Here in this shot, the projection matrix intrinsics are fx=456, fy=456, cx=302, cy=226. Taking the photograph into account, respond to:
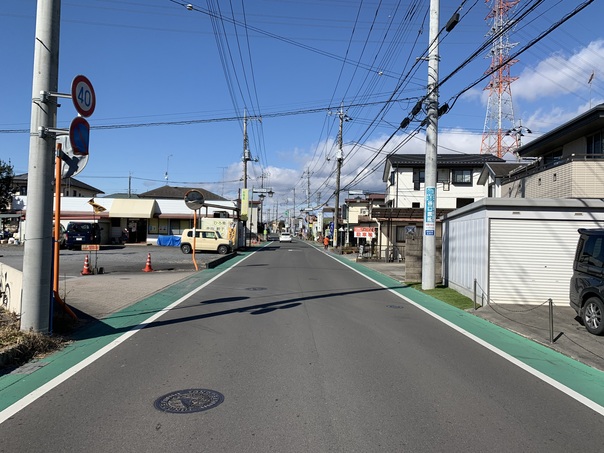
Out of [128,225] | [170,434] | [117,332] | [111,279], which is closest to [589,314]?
[170,434]

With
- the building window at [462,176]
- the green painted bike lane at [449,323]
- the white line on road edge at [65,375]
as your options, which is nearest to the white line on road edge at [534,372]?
the green painted bike lane at [449,323]

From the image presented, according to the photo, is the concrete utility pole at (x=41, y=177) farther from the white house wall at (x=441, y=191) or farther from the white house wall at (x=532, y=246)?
the white house wall at (x=441, y=191)

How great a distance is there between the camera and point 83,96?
707 centimetres

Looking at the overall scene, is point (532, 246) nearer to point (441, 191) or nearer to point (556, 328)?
point (556, 328)

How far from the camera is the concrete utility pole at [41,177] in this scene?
6.65m

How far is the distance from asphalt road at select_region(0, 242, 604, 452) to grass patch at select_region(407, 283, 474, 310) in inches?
148

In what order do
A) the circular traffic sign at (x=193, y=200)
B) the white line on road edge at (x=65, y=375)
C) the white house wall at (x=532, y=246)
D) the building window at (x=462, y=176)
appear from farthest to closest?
1. the building window at (x=462, y=176)
2. the circular traffic sign at (x=193, y=200)
3. the white house wall at (x=532, y=246)
4. the white line on road edge at (x=65, y=375)

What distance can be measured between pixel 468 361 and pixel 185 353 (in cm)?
402

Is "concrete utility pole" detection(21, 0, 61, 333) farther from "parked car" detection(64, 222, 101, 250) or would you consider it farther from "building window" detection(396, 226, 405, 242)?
"parked car" detection(64, 222, 101, 250)

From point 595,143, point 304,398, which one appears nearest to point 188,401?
point 304,398

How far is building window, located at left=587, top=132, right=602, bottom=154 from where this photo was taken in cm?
1653

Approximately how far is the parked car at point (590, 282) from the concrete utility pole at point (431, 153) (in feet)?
19.4

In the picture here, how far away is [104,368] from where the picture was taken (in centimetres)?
579

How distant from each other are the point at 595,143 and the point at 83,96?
1729cm
